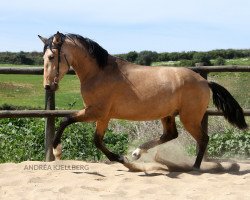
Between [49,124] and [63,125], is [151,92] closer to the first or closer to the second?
[63,125]

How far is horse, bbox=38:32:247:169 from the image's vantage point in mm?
6000

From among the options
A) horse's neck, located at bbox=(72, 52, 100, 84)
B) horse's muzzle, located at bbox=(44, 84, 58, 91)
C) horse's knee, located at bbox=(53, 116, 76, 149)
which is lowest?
horse's knee, located at bbox=(53, 116, 76, 149)

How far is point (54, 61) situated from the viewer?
19.1ft

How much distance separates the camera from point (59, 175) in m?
5.78

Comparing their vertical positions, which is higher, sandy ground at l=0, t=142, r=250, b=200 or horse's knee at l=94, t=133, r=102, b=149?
horse's knee at l=94, t=133, r=102, b=149

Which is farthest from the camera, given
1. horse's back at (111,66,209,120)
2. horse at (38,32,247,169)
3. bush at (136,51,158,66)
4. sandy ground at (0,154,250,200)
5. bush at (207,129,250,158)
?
bush at (136,51,158,66)

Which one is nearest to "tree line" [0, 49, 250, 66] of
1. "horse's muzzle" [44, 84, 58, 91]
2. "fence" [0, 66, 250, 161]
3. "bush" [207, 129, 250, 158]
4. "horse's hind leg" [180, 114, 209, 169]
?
"bush" [207, 129, 250, 158]

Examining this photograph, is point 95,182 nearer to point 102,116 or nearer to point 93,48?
point 102,116

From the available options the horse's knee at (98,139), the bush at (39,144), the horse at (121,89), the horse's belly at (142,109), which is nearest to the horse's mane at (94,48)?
the horse at (121,89)

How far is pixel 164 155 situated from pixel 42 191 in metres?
2.19

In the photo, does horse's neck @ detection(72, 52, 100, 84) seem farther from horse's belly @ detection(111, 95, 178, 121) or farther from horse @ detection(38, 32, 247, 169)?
horse's belly @ detection(111, 95, 178, 121)

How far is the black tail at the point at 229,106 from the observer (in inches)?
263

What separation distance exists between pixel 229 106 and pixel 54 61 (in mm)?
2473

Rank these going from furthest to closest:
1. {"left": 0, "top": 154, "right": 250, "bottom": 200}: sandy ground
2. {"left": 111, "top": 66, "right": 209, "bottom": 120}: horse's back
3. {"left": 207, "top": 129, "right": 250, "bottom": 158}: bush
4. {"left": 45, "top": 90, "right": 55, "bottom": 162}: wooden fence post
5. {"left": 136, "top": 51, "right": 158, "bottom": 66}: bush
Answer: {"left": 136, "top": 51, "right": 158, "bottom": 66}: bush → {"left": 207, "top": 129, "right": 250, "bottom": 158}: bush → {"left": 45, "top": 90, "right": 55, "bottom": 162}: wooden fence post → {"left": 111, "top": 66, "right": 209, "bottom": 120}: horse's back → {"left": 0, "top": 154, "right": 250, "bottom": 200}: sandy ground
